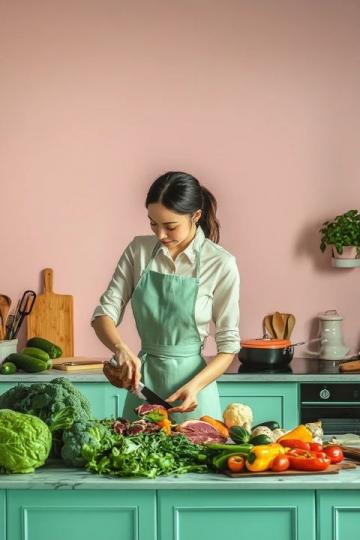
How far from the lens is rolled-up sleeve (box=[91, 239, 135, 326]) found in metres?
3.92

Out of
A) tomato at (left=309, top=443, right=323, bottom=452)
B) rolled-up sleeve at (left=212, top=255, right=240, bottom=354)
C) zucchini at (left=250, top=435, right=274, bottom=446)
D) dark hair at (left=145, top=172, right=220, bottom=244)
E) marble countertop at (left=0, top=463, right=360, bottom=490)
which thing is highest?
dark hair at (left=145, top=172, right=220, bottom=244)

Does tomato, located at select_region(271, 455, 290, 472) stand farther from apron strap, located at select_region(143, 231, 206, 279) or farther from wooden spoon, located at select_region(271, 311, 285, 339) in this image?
wooden spoon, located at select_region(271, 311, 285, 339)

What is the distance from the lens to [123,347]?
3650 millimetres

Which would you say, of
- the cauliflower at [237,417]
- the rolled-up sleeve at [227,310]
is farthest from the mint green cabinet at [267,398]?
the cauliflower at [237,417]

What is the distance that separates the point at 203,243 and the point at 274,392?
1.27 m

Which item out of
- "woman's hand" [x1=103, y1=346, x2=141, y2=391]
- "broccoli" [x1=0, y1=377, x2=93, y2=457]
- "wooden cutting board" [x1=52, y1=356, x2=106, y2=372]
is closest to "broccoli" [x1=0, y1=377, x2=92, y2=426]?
"broccoli" [x1=0, y1=377, x2=93, y2=457]

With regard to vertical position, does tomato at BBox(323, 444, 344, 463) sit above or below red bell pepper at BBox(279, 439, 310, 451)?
below

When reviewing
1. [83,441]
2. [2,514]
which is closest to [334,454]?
[83,441]

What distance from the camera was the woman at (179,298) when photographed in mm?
3771

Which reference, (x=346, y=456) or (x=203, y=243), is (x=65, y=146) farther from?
(x=346, y=456)

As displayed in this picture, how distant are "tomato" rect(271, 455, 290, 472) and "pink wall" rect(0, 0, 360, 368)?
2641 mm

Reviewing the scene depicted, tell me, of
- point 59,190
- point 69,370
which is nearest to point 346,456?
point 69,370

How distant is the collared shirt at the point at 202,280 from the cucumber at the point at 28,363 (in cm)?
115

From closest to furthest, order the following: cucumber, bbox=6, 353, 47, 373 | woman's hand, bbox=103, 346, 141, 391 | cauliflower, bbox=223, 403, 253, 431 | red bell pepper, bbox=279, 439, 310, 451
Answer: red bell pepper, bbox=279, 439, 310, 451 → cauliflower, bbox=223, 403, 253, 431 → woman's hand, bbox=103, 346, 141, 391 → cucumber, bbox=6, 353, 47, 373
